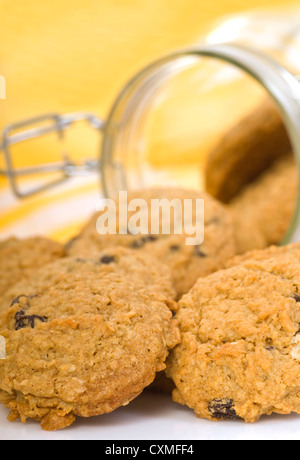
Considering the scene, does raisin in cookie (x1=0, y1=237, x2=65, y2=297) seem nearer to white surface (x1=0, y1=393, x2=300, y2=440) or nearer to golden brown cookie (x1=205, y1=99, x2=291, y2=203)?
white surface (x1=0, y1=393, x2=300, y2=440)

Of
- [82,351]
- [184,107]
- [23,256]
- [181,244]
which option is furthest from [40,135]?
[82,351]

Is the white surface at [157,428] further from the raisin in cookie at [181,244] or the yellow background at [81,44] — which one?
the yellow background at [81,44]

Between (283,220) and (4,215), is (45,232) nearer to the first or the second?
(4,215)

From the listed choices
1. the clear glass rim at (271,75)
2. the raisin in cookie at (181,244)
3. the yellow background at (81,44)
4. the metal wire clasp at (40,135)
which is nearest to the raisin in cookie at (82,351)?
the raisin in cookie at (181,244)

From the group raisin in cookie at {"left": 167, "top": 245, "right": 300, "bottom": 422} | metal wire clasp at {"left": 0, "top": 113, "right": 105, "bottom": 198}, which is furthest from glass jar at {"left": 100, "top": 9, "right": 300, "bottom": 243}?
raisin in cookie at {"left": 167, "top": 245, "right": 300, "bottom": 422}

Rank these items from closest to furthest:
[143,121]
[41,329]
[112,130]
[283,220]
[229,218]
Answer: [41,329], [229,218], [283,220], [112,130], [143,121]
